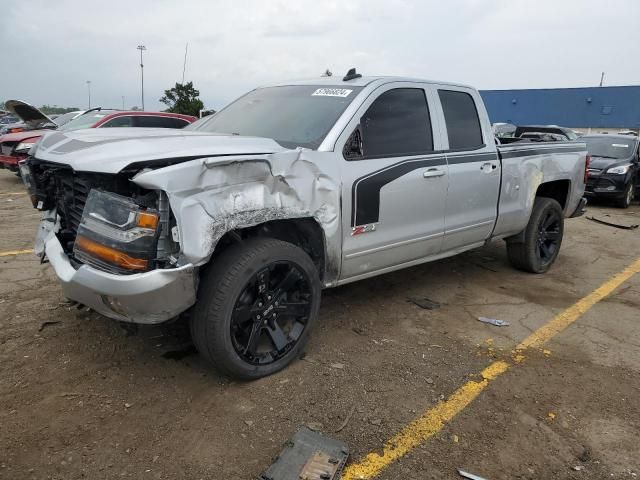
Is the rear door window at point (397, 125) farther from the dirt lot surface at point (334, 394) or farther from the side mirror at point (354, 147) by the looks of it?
the dirt lot surface at point (334, 394)

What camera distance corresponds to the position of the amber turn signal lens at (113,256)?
262 cm

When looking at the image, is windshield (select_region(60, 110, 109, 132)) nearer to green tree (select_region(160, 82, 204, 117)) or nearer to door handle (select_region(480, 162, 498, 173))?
door handle (select_region(480, 162, 498, 173))

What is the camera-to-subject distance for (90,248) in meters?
2.76

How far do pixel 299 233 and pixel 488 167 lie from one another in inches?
84.3

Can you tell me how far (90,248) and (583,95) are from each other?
1460 inches

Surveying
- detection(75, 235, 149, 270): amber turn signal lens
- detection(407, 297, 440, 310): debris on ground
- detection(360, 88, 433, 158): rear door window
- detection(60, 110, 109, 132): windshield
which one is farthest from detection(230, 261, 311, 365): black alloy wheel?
detection(60, 110, 109, 132): windshield

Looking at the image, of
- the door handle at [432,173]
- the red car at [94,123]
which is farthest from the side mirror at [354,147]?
the red car at [94,123]

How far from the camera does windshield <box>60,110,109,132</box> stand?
31.0 feet

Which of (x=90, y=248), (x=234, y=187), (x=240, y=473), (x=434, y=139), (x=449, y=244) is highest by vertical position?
(x=434, y=139)

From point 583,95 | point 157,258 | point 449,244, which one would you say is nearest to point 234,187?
point 157,258

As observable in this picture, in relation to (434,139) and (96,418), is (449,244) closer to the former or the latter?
(434,139)

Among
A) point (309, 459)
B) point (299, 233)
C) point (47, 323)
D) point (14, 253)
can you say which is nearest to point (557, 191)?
point (299, 233)

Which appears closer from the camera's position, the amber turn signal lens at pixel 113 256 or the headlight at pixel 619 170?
the amber turn signal lens at pixel 113 256

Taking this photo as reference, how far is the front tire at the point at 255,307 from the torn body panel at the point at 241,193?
0.65 ft
